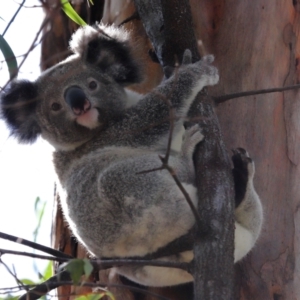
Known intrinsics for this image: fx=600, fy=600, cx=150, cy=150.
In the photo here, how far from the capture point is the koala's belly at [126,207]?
2631 mm

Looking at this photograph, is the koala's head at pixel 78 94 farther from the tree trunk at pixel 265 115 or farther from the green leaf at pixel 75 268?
the green leaf at pixel 75 268

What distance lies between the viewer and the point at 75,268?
1696mm

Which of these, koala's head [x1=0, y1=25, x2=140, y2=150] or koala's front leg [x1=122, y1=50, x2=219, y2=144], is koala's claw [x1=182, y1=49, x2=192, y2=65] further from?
koala's head [x1=0, y1=25, x2=140, y2=150]

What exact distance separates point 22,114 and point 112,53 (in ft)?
2.06

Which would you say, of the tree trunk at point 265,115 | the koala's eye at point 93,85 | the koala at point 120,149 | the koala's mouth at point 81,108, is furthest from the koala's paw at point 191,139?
the koala's eye at point 93,85

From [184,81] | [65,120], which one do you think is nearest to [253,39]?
[184,81]

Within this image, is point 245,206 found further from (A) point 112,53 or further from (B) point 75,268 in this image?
(B) point 75,268

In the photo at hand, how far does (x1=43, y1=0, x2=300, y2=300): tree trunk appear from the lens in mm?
2951

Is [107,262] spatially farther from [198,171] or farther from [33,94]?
[33,94]

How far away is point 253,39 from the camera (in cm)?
322

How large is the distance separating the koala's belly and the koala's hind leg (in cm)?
34

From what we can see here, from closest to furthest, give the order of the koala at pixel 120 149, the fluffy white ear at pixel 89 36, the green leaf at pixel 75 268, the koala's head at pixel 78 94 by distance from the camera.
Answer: the green leaf at pixel 75 268 → the koala at pixel 120 149 → the koala's head at pixel 78 94 → the fluffy white ear at pixel 89 36

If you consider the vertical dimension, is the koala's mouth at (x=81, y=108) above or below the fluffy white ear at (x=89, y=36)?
below

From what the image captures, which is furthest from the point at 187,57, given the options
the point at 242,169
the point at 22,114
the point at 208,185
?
the point at 22,114
